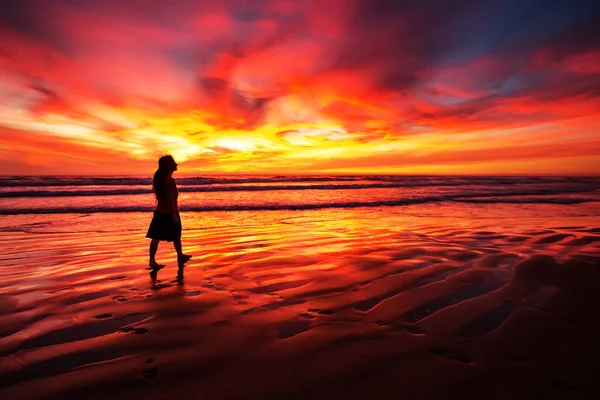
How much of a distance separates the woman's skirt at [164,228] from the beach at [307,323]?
682 millimetres

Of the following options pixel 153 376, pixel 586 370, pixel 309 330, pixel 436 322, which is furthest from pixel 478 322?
pixel 153 376

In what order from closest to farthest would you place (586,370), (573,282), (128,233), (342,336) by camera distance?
(586,370)
(342,336)
(573,282)
(128,233)

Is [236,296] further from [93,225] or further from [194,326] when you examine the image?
[93,225]

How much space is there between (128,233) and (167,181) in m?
5.86

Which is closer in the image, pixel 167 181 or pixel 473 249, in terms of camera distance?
pixel 167 181

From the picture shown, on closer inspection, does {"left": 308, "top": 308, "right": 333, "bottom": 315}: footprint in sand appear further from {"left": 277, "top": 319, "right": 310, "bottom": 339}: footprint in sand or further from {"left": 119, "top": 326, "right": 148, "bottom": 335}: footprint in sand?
{"left": 119, "top": 326, "right": 148, "bottom": 335}: footprint in sand

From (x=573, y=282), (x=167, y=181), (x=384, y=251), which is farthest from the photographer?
(x=384, y=251)

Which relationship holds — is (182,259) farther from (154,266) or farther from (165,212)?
(165,212)

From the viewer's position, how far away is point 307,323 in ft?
12.6

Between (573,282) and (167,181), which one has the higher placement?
(167,181)

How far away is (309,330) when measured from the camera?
368 centimetres

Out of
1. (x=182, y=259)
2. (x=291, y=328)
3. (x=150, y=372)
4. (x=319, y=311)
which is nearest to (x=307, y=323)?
(x=291, y=328)

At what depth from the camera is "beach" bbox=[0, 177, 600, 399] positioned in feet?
8.97

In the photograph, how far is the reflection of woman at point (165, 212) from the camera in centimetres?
652
